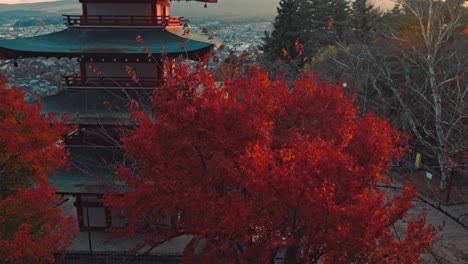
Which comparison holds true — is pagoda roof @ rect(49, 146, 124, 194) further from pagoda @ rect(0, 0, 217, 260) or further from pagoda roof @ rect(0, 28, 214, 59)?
pagoda roof @ rect(0, 28, 214, 59)

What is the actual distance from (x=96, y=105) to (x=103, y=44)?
299 centimetres

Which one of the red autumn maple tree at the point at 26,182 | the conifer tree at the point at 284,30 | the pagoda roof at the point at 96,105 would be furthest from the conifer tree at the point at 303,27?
the red autumn maple tree at the point at 26,182

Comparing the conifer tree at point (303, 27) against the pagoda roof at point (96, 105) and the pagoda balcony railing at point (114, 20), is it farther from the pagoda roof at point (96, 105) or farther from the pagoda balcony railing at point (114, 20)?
the pagoda roof at point (96, 105)

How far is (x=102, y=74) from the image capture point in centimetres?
1800

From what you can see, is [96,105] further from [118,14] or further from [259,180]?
[259,180]

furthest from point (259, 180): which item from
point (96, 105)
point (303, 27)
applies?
point (303, 27)

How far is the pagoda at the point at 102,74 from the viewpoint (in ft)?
53.8

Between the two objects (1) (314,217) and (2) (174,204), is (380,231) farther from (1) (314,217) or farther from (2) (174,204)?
(2) (174,204)

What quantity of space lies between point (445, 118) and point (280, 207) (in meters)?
26.7

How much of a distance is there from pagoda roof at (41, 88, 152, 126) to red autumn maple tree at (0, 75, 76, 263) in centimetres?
116

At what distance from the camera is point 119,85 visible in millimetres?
17688

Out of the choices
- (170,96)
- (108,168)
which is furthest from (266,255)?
(108,168)

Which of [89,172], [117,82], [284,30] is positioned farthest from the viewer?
[284,30]

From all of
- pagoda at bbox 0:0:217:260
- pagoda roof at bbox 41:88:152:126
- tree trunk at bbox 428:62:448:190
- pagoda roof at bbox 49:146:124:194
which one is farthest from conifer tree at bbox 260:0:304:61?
pagoda roof at bbox 49:146:124:194
